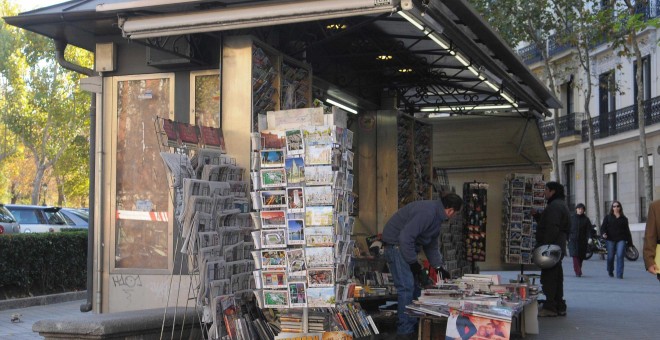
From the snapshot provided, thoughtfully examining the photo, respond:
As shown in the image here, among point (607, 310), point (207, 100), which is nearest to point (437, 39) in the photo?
point (207, 100)

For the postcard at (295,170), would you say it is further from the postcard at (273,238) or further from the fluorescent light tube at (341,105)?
the fluorescent light tube at (341,105)

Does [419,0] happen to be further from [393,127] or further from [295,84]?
[393,127]

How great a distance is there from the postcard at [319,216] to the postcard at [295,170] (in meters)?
0.30

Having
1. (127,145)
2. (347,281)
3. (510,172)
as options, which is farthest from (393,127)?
(347,281)

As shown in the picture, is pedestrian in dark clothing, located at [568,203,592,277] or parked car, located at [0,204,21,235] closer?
pedestrian in dark clothing, located at [568,203,592,277]

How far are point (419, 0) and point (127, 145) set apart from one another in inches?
161

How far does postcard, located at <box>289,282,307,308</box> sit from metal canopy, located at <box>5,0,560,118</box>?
8.02 feet

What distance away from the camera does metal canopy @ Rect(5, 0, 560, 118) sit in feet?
31.2

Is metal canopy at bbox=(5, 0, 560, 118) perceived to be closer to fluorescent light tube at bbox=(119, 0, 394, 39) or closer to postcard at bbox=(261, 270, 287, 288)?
fluorescent light tube at bbox=(119, 0, 394, 39)

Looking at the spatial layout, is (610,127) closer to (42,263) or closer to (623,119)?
(623,119)

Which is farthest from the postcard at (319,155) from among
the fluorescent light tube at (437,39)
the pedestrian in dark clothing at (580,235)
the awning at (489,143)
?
the pedestrian in dark clothing at (580,235)

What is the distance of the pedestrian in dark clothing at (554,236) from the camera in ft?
43.1

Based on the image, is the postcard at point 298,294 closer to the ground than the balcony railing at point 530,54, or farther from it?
closer to the ground

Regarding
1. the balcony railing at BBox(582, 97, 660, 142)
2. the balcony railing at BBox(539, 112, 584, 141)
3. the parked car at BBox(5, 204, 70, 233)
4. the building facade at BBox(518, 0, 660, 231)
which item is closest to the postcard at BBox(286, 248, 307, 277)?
the parked car at BBox(5, 204, 70, 233)
